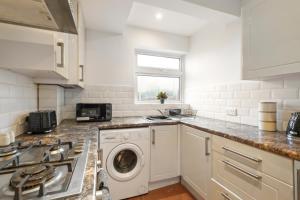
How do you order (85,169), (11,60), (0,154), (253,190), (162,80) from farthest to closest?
(162,80)
(253,190)
(11,60)
(0,154)
(85,169)

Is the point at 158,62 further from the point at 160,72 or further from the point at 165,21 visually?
the point at 165,21

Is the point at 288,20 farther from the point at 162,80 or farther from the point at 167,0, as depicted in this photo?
the point at 162,80

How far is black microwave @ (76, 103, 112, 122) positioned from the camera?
204 cm

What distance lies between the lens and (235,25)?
201 centimetres

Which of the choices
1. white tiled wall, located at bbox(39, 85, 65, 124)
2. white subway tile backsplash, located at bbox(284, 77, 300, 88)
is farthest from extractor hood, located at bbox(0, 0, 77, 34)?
white subway tile backsplash, located at bbox(284, 77, 300, 88)

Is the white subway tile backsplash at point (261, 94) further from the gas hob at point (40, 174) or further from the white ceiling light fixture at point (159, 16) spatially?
the gas hob at point (40, 174)

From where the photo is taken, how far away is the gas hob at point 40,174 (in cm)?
51

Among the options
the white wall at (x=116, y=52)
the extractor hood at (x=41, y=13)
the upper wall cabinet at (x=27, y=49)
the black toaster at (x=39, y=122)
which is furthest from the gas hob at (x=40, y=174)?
the white wall at (x=116, y=52)

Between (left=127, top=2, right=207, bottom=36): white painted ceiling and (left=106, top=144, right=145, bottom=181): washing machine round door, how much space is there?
1.70 m

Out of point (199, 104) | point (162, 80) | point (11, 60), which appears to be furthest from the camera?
point (162, 80)

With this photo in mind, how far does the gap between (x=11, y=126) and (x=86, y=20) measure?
147cm

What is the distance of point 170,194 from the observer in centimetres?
200

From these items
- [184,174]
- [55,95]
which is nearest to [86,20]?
[55,95]

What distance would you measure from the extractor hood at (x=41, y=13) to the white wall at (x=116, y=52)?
4.89 feet
